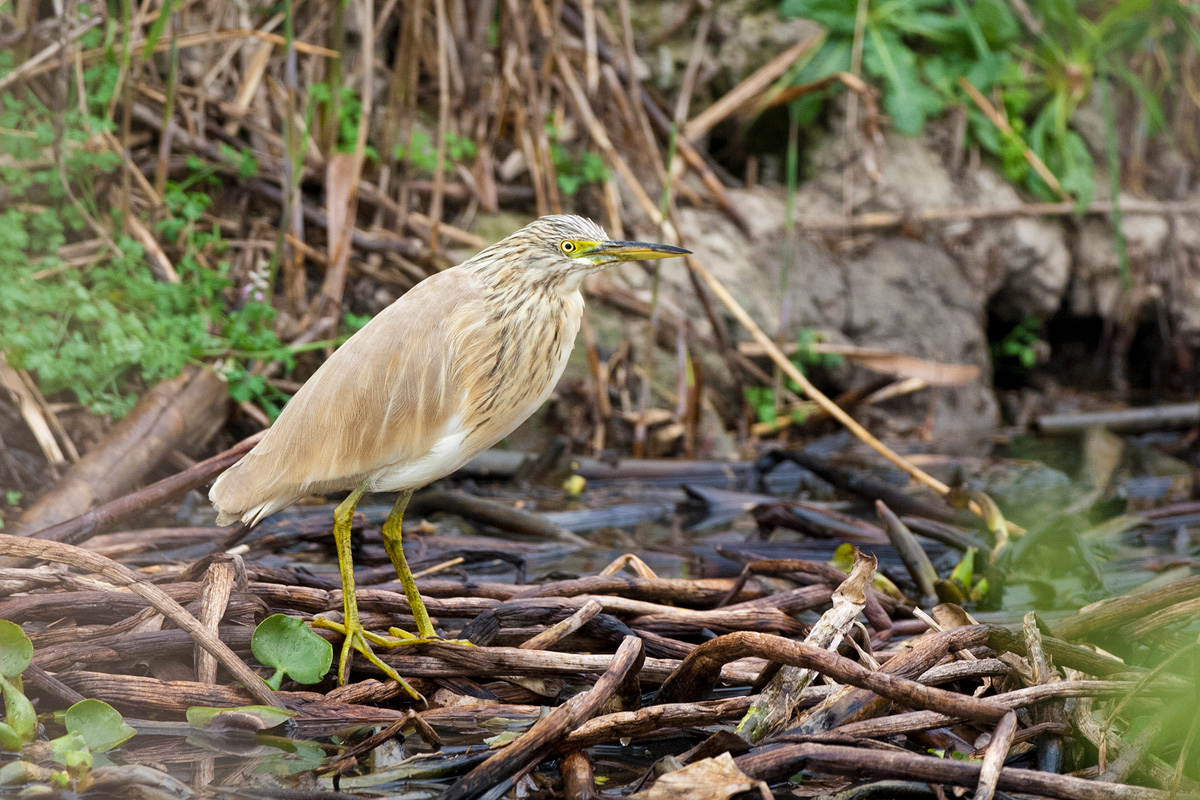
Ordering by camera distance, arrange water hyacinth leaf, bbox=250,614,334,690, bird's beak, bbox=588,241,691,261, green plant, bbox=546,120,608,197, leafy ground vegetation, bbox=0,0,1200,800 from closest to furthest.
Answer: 1. leafy ground vegetation, bbox=0,0,1200,800
2. water hyacinth leaf, bbox=250,614,334,690
3. bird's beak, bbox=588,241,691,261
4. green plant, bbox=546,120,608,197

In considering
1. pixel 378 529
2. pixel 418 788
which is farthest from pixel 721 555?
pixel 418 788

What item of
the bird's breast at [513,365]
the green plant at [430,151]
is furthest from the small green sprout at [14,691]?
the green plant at [430,151]

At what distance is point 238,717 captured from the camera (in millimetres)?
2307

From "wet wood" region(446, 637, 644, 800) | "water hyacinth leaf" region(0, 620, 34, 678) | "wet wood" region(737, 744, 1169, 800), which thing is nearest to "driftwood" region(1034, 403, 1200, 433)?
"wet wood" region(737, 744, 1169, 800)

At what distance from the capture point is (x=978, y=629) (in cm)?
238

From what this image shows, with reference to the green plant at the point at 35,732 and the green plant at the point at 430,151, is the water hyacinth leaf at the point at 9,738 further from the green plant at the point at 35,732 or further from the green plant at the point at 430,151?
the green plant at the point at 430,151

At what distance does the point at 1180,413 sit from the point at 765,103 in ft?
11.0

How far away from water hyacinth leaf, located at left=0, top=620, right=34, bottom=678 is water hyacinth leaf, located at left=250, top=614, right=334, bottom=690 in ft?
1.52

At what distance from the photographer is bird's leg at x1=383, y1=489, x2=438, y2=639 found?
2.69 meters

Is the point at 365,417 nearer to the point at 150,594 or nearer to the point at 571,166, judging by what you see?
the point at 150,594

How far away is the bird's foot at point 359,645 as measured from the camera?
2504 millimetres

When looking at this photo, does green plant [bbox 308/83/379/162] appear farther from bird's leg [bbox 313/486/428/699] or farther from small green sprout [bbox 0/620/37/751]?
small green sprout [bbox 0/620/37/751]

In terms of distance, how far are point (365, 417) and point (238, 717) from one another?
77 cm

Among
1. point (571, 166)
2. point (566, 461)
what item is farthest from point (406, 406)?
point (571, 166)
